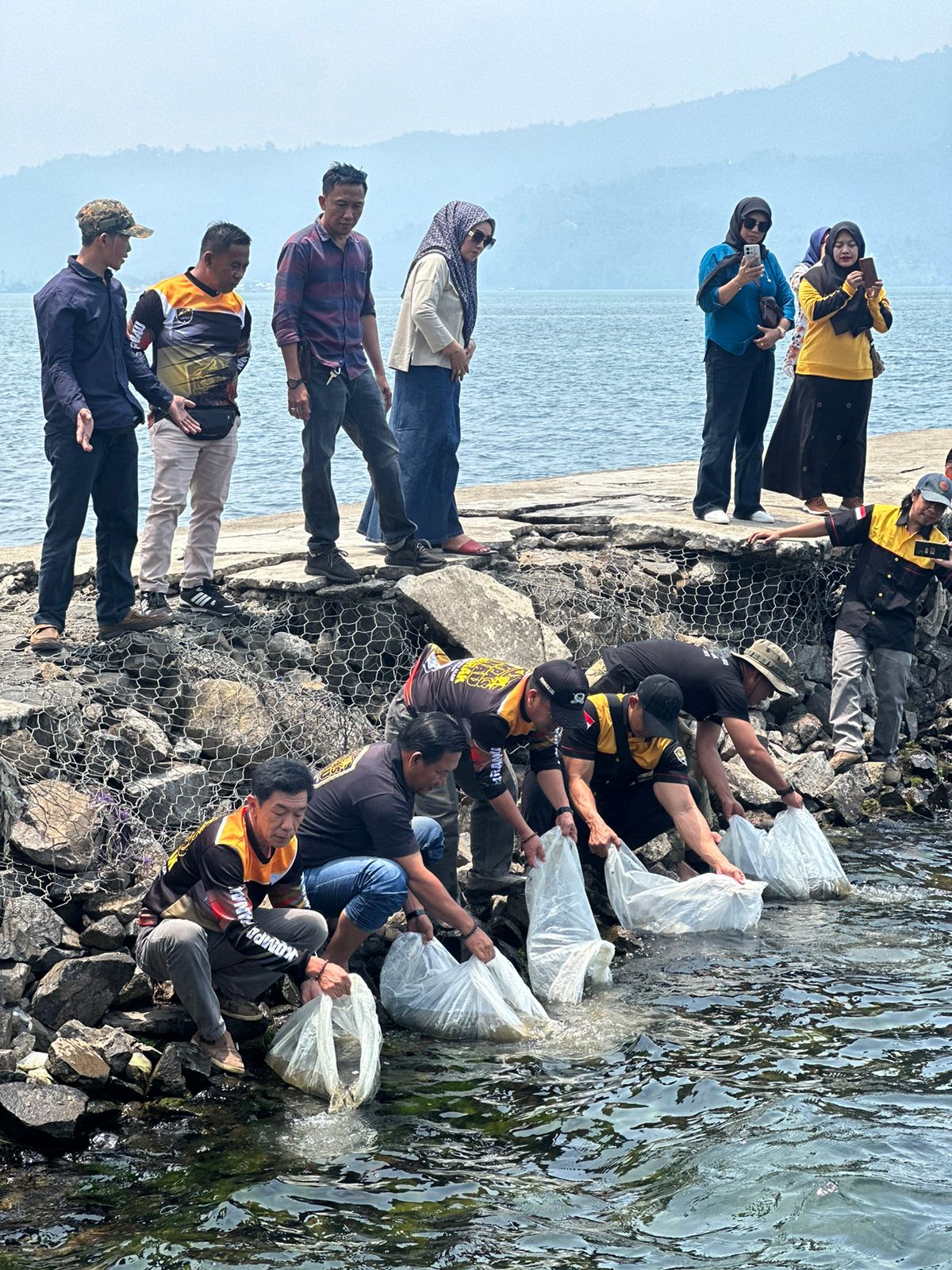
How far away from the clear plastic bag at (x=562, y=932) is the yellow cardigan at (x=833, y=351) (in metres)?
4.55

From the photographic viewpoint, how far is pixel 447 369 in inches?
350

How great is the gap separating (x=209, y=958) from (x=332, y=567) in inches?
128

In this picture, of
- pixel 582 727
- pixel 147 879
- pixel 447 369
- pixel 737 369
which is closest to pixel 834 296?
pixel 737 369

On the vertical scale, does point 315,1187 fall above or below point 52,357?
below

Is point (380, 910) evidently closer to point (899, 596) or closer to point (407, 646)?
point (407, 646)

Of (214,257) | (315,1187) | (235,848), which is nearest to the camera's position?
(315,1187)

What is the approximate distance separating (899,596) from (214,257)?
4636mm

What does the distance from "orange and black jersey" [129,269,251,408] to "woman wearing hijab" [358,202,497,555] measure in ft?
3.60

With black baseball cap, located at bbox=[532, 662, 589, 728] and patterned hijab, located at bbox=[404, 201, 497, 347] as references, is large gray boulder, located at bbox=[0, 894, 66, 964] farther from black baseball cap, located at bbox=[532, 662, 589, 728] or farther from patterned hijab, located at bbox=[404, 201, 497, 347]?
patterned hijab, located at bbox=[404, 201, 497, 347]

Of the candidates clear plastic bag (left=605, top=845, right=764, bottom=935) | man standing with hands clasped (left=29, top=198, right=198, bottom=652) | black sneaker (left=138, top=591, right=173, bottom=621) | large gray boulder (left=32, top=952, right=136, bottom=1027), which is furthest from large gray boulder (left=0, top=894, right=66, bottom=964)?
clear plastic bag (left=605, top=845, right=764, bottom=935)

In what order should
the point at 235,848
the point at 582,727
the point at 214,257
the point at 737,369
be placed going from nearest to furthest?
the point at 235,848, the point at 582,727, the point at 214,257, the point at 737,369

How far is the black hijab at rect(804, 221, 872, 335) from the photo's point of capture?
9664 millimetres

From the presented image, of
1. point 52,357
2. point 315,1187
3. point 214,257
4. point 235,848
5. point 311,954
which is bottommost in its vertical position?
point 315,1187

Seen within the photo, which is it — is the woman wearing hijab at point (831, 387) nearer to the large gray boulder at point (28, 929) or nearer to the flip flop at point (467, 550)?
the flip flop at point (467, 550)
